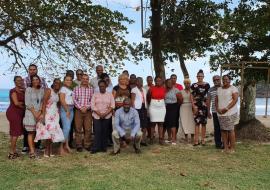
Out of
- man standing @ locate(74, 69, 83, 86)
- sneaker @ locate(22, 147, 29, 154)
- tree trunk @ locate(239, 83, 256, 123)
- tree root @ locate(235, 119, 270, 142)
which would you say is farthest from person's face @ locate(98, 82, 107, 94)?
tree trunk @ locate(239, 83, 256, 123)

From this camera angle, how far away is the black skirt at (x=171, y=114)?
10281mm

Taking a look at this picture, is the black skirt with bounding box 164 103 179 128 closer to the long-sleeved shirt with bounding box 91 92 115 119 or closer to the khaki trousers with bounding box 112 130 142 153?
the khaki trousers with bounding box 112 130 142 153

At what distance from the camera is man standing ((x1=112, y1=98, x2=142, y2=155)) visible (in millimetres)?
9117

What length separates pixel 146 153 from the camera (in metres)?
9.29

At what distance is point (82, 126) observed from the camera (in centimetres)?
959

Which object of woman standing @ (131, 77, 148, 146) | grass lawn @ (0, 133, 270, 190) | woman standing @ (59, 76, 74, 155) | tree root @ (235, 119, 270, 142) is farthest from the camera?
tree root @ (235, 119, 270, 142)

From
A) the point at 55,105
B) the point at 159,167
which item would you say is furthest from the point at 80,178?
the point at 55,105

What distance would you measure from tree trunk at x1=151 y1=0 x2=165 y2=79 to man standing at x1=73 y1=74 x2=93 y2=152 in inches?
127

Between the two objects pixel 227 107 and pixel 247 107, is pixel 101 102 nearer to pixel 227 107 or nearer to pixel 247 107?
pixel 227 107

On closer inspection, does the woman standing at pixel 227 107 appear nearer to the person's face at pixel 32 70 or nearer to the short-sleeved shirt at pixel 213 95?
the short-sleeved shirt at pixel 213 95

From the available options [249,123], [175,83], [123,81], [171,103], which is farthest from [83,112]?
[249,123]

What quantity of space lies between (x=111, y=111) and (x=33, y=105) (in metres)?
1.67

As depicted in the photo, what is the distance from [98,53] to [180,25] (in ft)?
8.26

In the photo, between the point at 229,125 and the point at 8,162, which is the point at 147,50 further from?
the point at 8,162
